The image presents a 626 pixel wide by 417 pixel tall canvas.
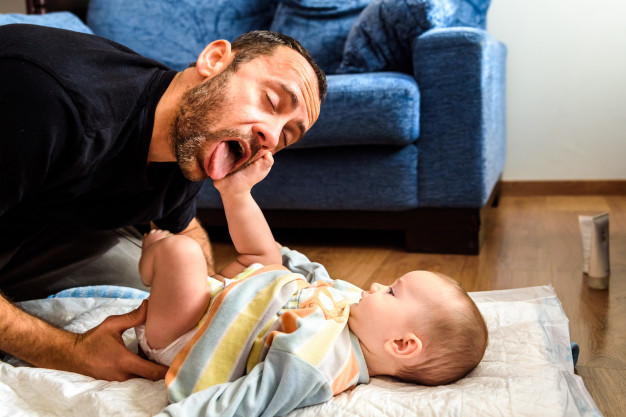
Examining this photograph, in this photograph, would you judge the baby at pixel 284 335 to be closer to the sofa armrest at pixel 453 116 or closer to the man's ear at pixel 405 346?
the man's ear at pixel 405 346

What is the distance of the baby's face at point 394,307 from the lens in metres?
0.97

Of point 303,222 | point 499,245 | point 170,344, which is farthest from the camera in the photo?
point 303,222

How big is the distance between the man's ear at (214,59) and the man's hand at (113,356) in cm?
48

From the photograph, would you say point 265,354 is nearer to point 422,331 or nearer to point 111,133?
point 422,331

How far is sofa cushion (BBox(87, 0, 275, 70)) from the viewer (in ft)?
9.34

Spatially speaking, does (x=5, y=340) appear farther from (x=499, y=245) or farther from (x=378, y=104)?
(x=499, y=245)

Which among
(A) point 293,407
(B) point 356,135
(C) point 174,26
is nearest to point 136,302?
(A) point 293,407

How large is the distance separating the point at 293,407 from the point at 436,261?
3.99ft

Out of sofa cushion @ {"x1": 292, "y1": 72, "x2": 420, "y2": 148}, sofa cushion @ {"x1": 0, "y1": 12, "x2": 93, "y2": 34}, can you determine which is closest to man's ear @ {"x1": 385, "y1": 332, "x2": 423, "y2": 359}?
sofa cushion @ {"x1": 292, "y1": 72, "x2": 420, "y2": 148}

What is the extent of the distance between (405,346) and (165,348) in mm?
414

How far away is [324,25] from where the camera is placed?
2.61 m

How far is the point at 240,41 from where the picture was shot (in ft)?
4.06

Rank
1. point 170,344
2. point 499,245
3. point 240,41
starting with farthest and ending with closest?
point 499,245
point 240,41
point 170,344

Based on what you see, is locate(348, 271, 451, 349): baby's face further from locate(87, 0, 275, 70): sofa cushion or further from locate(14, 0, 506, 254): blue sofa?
locate(87, 0, 275, 70): sofa cushion
